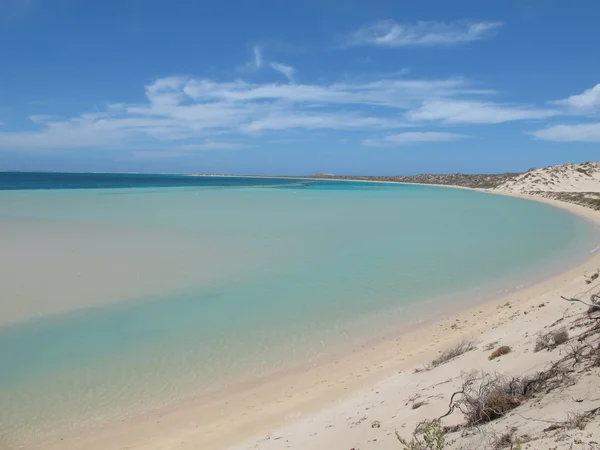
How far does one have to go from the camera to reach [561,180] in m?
59.6

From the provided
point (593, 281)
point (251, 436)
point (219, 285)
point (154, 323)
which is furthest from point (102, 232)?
point (593, 281)

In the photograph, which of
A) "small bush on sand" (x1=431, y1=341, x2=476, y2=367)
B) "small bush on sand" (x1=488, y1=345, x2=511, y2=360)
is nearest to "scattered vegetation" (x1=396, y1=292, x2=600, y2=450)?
"small bush on sand" (x1=488, y1=345, x2=511, y2=360)

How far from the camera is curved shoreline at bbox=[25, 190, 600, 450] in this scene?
4895 millimetres

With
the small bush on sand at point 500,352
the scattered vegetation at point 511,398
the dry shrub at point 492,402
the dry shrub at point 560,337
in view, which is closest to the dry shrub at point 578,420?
the scattered vegetation at point 511,398

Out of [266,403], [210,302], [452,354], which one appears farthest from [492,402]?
[210,302]

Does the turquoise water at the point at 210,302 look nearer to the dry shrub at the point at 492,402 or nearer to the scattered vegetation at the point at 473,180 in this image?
the dry shrub at the point at 492,402

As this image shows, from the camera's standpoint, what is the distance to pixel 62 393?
5.71 metres

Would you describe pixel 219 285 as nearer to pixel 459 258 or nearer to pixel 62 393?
pixel 62 393

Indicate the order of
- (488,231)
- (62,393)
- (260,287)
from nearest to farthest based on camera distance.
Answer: (62,393), (260,287), (488,231)

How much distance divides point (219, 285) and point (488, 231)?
15.1m

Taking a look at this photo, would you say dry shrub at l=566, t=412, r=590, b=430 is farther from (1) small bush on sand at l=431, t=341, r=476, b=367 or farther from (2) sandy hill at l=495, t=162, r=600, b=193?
(2) sandy hill at l=495, t=162, r=600, b=193

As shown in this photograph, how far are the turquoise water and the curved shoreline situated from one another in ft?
0.95

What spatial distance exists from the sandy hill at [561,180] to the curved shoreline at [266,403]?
56505mm

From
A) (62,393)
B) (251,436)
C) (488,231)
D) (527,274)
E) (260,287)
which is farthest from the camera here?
(488,231)
